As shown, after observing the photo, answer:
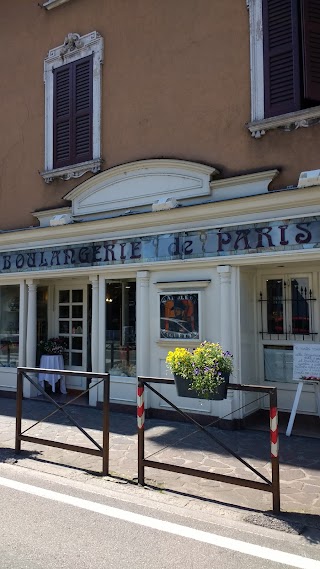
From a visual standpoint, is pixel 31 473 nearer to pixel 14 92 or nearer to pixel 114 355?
pixel 114 355

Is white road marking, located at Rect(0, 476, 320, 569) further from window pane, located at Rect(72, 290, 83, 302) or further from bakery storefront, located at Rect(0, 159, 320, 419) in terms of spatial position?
window pane, located at Rect(72, 290, 83, 302)

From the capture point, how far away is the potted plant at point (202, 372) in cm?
489

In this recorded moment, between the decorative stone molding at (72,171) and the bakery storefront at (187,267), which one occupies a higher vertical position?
the decorative stone molding at (72,171)

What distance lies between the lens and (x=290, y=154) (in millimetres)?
6957

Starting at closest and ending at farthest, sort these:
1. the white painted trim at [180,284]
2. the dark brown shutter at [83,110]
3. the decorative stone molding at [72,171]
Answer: the white painted trim at [180,284]
the decorative stone molding at [72,171]
the dark brown shutter at [83,110]

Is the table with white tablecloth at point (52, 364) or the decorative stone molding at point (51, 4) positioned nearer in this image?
the table with white tablecloth at point (52, 364)

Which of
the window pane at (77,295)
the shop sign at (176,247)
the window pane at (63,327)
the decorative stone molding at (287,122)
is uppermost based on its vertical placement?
the decorative stone molding at (287,122)

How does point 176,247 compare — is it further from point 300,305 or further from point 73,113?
point 73,113

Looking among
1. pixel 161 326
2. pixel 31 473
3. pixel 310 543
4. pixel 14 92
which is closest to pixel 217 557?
pixel 310 543

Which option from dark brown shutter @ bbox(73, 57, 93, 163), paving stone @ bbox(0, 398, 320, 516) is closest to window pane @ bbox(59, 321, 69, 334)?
paving stone @ bbox(0, 398, 320, 516)

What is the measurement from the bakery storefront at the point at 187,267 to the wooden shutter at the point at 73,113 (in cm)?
96

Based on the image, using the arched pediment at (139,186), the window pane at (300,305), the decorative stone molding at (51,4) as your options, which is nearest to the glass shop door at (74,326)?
the arched pediment at (139,186)

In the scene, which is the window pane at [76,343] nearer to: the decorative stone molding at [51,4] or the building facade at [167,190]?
the building facade at [167,190]

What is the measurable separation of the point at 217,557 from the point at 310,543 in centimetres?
81
